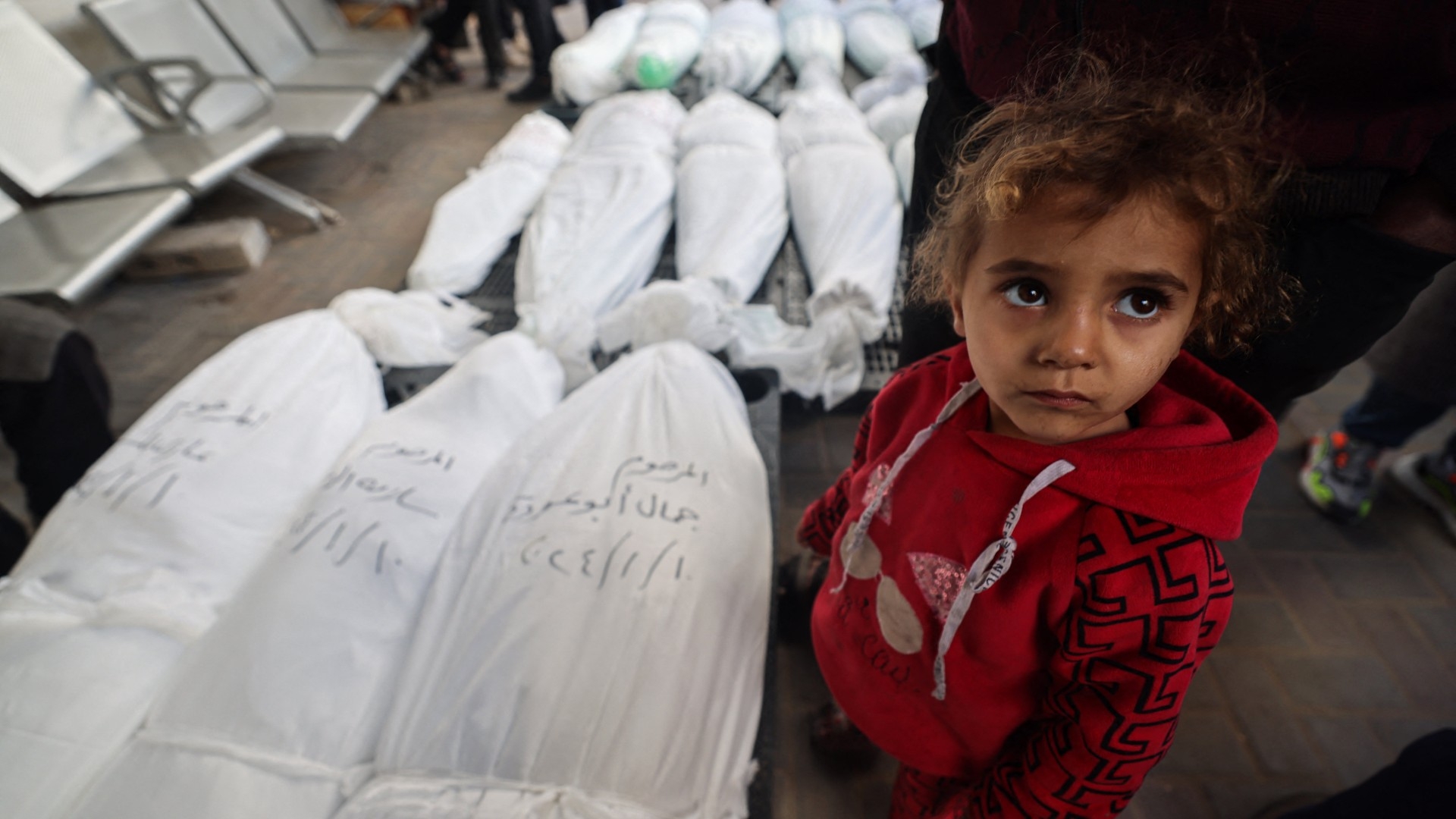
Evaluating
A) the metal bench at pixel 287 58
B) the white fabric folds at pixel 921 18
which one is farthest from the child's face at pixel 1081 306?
the metal bench at pixel 287 58

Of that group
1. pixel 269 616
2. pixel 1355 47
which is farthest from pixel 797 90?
pixel 269 616

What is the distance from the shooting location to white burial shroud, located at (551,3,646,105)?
10.4ft

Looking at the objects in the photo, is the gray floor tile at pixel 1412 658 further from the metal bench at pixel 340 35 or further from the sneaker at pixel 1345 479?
the metal bench at pixel 340 35

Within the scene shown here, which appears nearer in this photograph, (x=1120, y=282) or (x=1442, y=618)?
(x=1120, y=282)

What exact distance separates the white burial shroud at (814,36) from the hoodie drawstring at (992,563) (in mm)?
3128

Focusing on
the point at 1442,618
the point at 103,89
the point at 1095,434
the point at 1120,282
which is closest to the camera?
the point at 1120,282

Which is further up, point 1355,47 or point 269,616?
point 1355,47

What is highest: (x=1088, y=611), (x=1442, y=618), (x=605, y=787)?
(x=1088, y=611)

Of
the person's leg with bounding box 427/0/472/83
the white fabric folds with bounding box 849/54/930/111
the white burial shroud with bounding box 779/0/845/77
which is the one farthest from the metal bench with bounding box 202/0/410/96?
the white fabric folds with bounding box 849/54/930/111

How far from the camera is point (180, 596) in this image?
1.05 metres

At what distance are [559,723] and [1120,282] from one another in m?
0.84

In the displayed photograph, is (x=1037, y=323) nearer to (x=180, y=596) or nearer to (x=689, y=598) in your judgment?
(x=689, y=598)

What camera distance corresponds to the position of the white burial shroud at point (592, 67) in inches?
125

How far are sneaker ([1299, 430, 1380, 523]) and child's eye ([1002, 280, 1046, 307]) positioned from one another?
1.77 m
